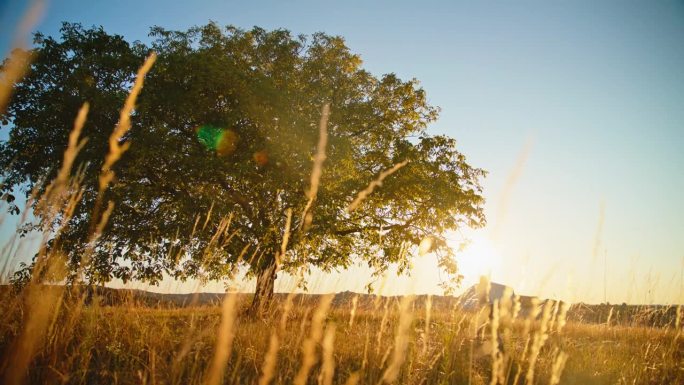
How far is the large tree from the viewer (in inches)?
373

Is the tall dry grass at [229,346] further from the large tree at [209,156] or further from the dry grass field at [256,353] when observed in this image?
the large tree at [209,156]

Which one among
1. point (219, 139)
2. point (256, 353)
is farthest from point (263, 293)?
point (219, 139)

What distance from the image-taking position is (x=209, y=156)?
392 inches

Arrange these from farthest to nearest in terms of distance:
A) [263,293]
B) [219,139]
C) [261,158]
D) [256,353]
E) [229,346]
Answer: [219,139] < [261,158] < [263,293] < [256,353] < [229,346]

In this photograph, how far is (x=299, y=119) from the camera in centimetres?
1034

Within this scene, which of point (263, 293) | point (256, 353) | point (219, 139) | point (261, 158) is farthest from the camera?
point (219, 139)

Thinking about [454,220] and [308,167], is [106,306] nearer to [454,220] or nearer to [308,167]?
[308,167]

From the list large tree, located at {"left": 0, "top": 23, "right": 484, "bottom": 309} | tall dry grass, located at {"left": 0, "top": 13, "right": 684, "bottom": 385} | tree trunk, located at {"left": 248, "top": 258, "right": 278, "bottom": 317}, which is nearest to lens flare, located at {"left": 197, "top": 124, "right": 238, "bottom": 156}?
large tree, located at {"left": 0, "top": 23, "right": 484, "bottom": 309}

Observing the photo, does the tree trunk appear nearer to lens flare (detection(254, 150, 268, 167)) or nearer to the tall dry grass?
the tall dry grass

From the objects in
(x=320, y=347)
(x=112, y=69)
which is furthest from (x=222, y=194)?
(x=320, y=347)

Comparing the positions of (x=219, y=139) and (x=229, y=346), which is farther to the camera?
(x=219, y=139)

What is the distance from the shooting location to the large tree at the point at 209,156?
9.48 meters

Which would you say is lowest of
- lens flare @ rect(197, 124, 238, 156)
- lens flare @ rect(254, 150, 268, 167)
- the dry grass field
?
the dry grass field

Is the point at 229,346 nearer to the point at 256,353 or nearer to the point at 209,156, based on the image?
the point at 256,353
